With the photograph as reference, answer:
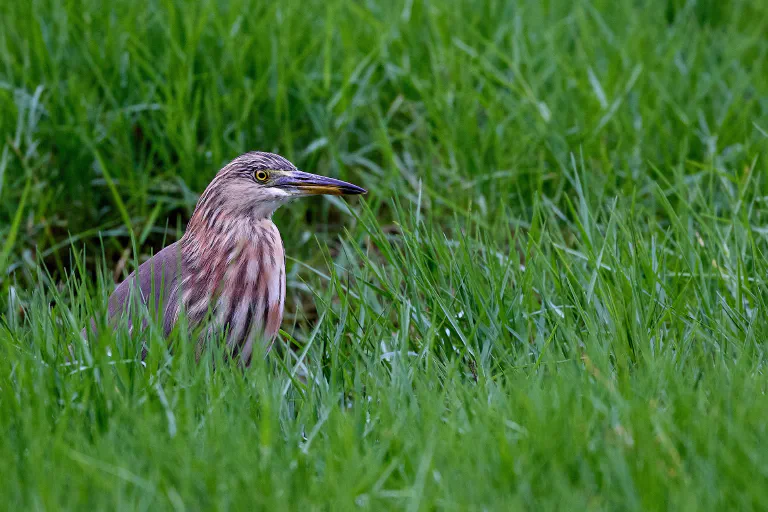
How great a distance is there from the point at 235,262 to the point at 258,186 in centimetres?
31

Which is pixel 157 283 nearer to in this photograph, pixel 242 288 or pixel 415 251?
pixel 242 288

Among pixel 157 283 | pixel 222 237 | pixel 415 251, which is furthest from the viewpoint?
pixel 222 237

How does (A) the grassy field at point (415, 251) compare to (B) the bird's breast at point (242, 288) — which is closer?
(A) the grassy field at point (415, 251)

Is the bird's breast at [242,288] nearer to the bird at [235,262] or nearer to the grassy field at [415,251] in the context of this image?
the bird at [235,262]

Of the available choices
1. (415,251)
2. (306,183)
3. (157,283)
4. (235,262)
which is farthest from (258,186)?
(415,251)

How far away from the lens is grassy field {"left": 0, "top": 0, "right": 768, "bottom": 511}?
2521 millimetres

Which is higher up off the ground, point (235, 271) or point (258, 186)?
point (258, 186)

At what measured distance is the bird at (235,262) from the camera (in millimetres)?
3807

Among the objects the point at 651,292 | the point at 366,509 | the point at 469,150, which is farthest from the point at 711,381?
the point at 469,150

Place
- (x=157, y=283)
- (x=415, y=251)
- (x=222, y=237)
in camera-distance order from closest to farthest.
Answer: (x=415, y=251), (x=157, y=283), (x=222, y=237)

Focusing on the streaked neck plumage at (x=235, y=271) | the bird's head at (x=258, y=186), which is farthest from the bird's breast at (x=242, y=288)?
the bird's head at (x=258, y=186)

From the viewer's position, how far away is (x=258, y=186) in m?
4.07

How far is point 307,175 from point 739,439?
6.80 ft

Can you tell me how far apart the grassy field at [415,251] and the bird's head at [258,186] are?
0.23 meters
